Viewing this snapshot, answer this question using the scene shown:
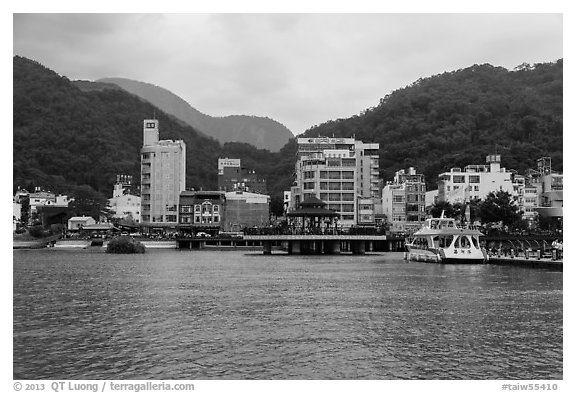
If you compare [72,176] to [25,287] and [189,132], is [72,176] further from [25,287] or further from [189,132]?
[25,287]

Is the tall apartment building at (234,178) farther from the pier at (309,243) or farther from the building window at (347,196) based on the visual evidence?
the building window at (347,196)

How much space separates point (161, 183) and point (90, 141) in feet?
67.7

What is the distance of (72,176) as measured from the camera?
116562mm

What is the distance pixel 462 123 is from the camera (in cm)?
11488

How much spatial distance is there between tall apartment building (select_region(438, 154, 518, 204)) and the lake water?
55673 mm

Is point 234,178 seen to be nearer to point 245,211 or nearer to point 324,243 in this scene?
point 245,211

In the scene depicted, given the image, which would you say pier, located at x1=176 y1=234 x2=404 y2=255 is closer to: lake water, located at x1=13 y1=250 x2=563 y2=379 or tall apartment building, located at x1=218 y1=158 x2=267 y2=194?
tall apartment building, located at x1=218 y1=158 x2=267 y2=194

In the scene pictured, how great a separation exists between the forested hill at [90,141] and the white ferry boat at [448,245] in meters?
49.3

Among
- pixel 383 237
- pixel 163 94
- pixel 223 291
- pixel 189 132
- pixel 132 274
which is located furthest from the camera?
pixel 189 132

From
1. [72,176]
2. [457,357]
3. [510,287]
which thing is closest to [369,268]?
[510,287]

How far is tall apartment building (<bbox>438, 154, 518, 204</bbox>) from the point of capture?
93.6 meters

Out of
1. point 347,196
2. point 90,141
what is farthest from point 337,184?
point 90,141

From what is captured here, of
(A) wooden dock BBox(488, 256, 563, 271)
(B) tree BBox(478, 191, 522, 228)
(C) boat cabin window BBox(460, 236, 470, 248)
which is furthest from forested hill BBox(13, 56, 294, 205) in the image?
(A) wooden dock BBox(488, 256, 563, 271)
